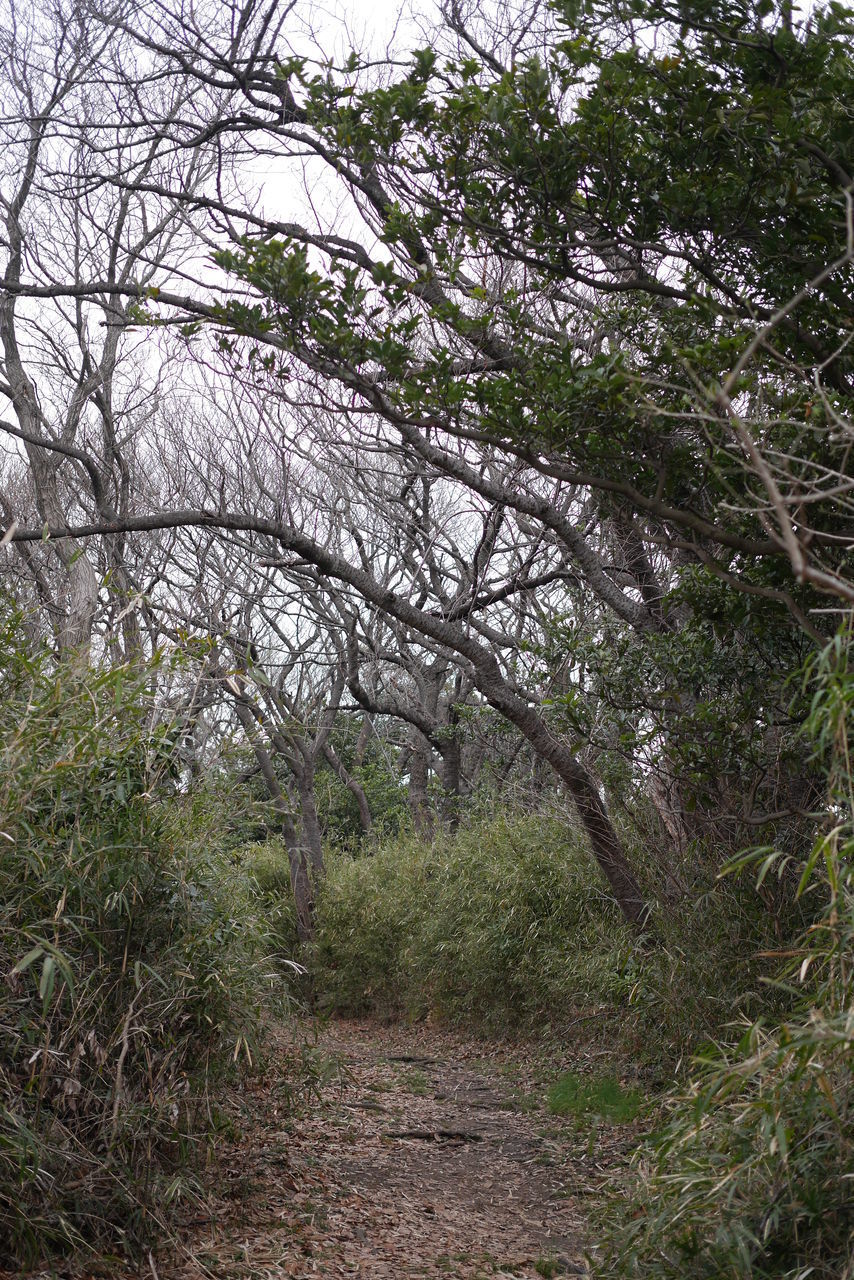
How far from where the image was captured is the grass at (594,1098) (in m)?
5.25

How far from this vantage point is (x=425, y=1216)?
4020 mm

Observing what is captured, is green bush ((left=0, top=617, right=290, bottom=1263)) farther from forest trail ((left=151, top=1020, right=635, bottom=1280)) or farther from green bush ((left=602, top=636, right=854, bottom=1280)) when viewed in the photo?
green bush ((left=602, top=636, right=854, bottom=1280))

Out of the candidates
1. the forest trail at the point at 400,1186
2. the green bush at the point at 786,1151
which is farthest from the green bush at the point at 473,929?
the green bush at the point at 786,1151

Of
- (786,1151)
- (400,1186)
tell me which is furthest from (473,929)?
(786,1151)

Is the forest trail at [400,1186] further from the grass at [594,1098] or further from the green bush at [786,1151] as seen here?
the green bush at [786,1151]

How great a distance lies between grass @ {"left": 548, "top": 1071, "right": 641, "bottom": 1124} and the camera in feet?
17.2

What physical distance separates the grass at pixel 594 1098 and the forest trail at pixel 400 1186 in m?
0.10

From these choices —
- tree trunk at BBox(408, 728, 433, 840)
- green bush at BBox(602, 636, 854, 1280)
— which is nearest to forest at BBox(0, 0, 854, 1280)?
green bush at BBox(602, 636, 854, 1280)

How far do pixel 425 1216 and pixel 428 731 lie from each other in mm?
7442

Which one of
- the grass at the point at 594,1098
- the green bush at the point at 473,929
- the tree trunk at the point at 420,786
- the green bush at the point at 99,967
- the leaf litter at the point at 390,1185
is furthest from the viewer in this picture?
the tree trunk at the point at 420,786

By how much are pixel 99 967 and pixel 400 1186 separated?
199cm

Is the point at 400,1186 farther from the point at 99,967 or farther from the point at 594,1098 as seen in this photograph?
the point at 99,967

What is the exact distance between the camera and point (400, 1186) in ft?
14.3

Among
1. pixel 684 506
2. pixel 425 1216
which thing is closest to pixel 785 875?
pixel 684 506
